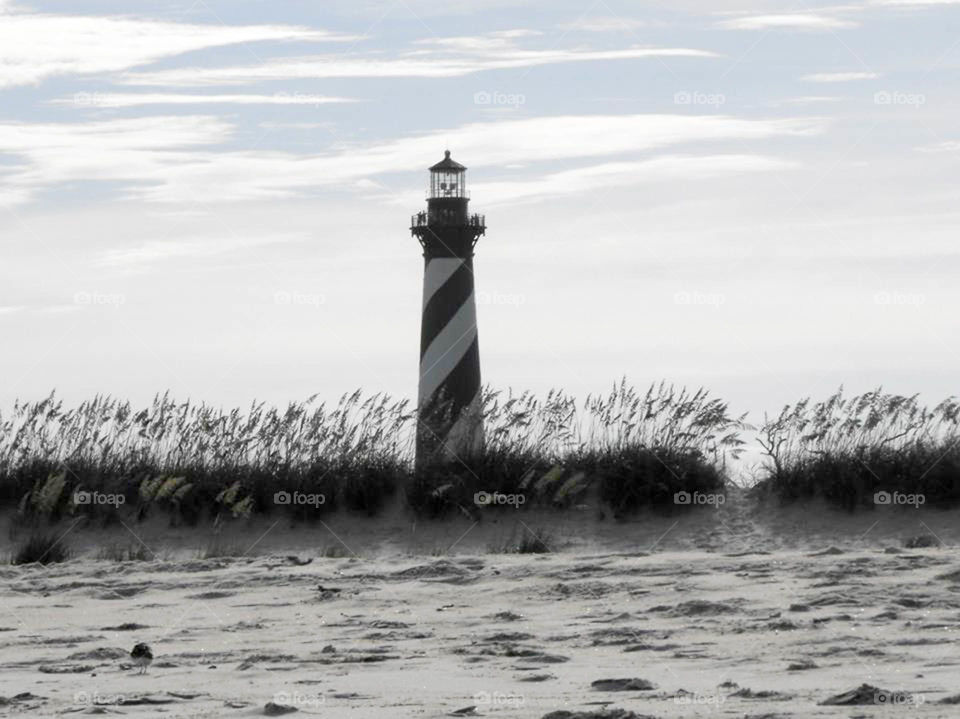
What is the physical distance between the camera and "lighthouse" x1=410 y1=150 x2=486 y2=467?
22125mm

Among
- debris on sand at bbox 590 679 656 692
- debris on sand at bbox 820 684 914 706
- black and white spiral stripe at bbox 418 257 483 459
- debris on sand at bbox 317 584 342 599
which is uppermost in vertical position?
black and white spiral stripe at bbox 418 257 483 459

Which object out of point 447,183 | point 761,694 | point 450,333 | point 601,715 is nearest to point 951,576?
point 761,694

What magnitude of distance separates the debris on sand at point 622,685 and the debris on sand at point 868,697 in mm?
845

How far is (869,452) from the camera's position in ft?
41.7

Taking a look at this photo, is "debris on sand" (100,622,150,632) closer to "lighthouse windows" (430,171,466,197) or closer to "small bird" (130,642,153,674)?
"small bird" (130,642,153,674)

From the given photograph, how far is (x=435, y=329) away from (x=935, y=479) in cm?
1105

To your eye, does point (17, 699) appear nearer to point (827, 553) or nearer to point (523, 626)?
point (523, 626)

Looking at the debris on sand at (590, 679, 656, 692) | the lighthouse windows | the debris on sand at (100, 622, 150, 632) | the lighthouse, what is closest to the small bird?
the debris on sand at (100, 622, 150, 632)

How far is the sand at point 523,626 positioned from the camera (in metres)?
6.28

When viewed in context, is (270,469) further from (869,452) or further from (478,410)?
(869,452)

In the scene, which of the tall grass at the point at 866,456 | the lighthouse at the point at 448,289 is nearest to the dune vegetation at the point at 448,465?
the tall grass at the point at 866,456

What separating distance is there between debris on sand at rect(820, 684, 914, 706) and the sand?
0.01 metres

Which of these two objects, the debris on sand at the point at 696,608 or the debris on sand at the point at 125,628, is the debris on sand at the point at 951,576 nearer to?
the debris on sand at the point at 696,608

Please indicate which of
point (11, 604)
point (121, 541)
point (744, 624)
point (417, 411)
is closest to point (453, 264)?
point (417, 411)
